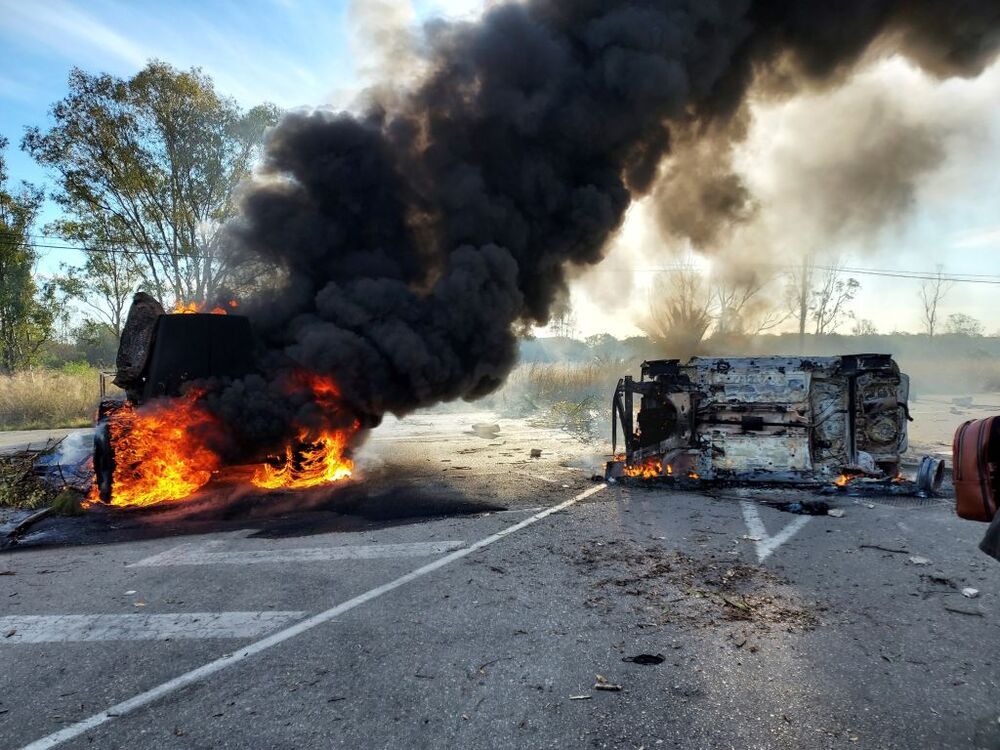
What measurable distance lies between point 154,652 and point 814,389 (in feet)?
24.6

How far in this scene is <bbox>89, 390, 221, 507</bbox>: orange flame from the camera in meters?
7.35

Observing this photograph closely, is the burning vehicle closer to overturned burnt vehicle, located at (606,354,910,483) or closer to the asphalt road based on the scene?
the asphalt road

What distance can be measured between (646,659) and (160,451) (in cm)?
714

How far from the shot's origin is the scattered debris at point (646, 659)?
121 inches

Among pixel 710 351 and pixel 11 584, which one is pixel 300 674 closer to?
pixel 11 584

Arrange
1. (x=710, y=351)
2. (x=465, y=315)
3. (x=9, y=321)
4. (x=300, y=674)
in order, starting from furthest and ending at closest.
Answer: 1. (x=9, y=321)
2. (x=710, y=351)
3. (x=465, y=315)
4. (x=300, y=674)

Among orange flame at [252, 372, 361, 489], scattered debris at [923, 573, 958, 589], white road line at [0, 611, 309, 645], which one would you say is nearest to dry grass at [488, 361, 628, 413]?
orange flame at [252, 372, 361, 489]

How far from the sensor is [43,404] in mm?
19297

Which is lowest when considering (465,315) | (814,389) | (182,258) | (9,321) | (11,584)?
(11,584)

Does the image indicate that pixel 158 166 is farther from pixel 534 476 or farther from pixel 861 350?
pixel 861 350

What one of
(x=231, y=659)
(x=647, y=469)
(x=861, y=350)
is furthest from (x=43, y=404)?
(x=861, y=350)

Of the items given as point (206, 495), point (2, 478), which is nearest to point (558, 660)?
point (206, 495)

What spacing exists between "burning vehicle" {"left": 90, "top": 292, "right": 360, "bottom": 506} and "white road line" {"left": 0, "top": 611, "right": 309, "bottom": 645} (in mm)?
3844

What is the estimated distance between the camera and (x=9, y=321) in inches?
1005
